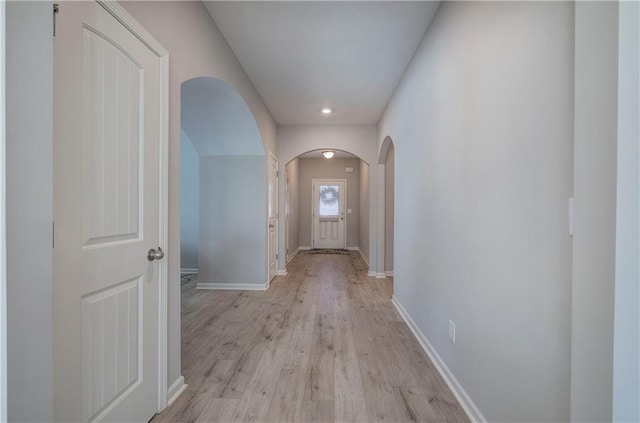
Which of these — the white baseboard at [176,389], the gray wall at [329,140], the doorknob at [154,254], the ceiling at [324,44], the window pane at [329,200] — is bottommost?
the white baseboard at [176,389]

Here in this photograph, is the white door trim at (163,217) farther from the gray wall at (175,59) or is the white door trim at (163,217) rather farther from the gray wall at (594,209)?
the gray wall at (594,209)

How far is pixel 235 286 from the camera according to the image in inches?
160

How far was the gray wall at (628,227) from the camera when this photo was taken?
0.62 m

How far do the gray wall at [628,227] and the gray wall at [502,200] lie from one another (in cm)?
30

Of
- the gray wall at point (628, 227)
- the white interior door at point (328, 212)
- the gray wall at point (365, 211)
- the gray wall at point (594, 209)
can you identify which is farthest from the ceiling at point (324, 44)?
the white interior door at point (328, 212)

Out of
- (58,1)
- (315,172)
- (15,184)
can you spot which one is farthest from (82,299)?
(315,172)

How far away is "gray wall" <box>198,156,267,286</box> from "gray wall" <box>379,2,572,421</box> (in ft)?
7.95

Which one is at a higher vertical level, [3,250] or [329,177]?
[329,177]

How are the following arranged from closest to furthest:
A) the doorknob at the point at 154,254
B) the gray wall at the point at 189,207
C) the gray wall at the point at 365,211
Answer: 1. the doorknob at the point at 154,254
2. the gray wall at the point at 189,207
3. the gray wall at the point at 365,211

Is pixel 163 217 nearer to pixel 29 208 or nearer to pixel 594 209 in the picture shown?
pixel 29 208

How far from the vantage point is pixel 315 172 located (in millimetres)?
8266

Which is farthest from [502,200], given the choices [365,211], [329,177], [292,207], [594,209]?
[329,177]

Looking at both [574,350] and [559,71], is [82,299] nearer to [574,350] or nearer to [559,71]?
[574,350]

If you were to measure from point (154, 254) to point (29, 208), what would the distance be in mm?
810
